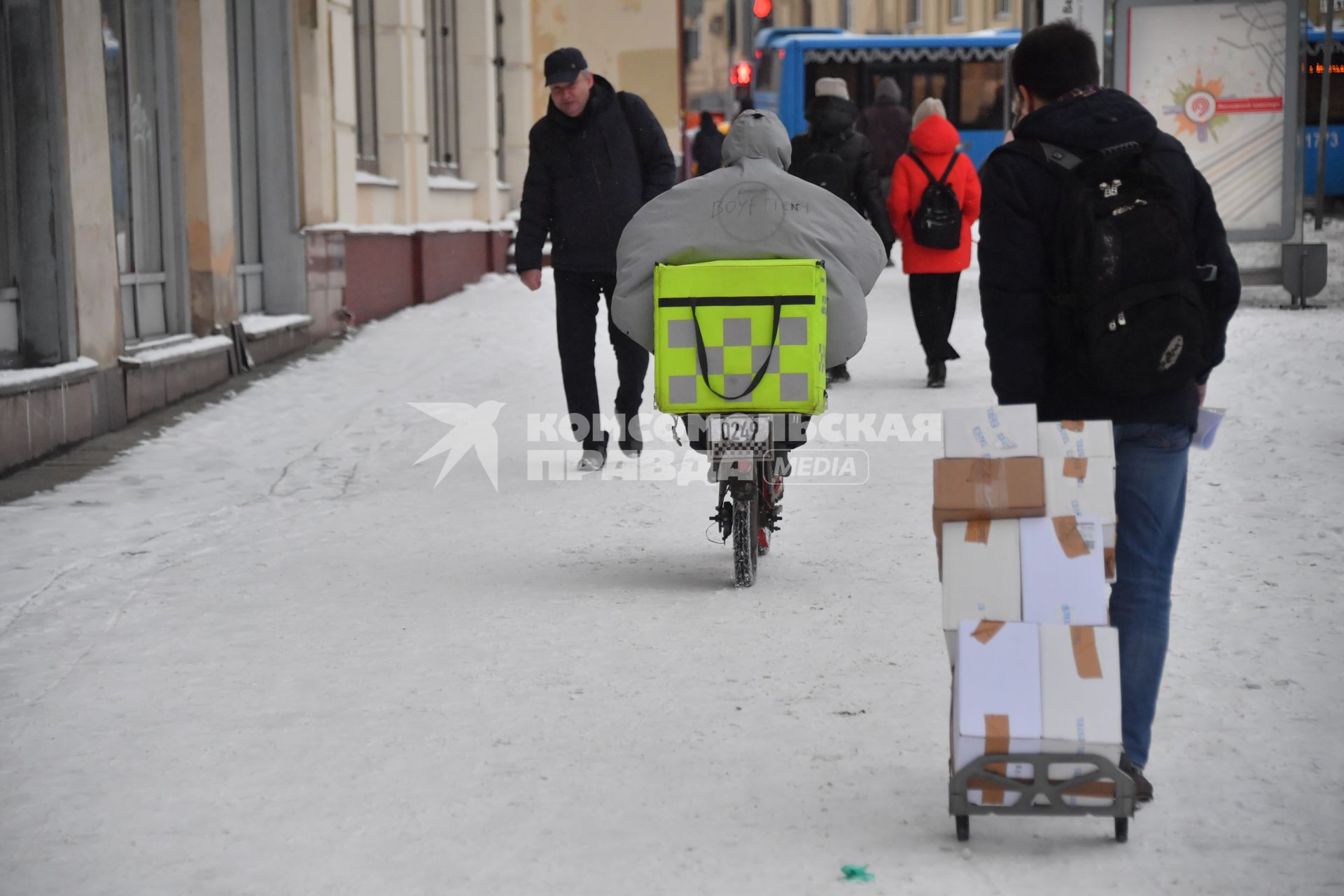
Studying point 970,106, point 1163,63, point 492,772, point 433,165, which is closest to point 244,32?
point 433,165

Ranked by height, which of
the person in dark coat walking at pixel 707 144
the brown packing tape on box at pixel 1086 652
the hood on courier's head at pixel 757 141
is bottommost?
the brown packing tape on box at pixel 1086 652

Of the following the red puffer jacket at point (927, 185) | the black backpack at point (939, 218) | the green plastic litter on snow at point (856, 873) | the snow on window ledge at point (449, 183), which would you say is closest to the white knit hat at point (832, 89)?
the red puffer jacket at point (927, 185)

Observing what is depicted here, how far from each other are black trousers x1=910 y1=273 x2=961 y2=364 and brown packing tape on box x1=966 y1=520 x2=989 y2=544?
7.44 meters

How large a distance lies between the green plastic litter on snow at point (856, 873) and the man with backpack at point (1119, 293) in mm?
604

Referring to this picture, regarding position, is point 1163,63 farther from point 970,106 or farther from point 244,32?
point 970,106

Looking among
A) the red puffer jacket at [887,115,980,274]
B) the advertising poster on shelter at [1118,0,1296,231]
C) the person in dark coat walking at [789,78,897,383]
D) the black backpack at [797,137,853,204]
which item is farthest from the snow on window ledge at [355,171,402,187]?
the advertising poster on shelter at [1118,0,1296,231]

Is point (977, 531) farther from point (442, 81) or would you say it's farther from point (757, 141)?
point (442, 81)

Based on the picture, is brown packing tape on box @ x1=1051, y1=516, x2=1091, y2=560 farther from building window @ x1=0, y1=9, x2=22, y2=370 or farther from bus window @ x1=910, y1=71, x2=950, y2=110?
bus window @ x1=910, y1=71, x2=950, y2=110

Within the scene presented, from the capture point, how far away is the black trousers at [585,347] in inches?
331

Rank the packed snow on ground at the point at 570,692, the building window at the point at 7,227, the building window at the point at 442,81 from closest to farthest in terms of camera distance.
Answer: the packed snow on ground at the point at 570,692 < the building window at the point at 7,227 < the building window at the point at 442,81

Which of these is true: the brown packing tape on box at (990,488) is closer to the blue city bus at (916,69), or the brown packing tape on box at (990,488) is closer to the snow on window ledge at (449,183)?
the snow on window ledge at (449,183)

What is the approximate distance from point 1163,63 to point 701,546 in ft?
32.9

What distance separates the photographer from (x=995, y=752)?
3533 mm

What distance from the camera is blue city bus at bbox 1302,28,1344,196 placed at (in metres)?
28.3
